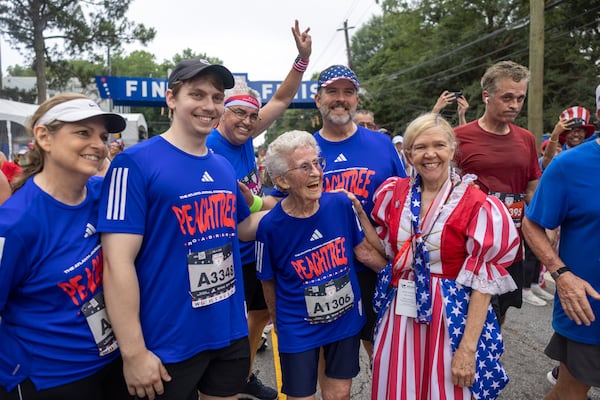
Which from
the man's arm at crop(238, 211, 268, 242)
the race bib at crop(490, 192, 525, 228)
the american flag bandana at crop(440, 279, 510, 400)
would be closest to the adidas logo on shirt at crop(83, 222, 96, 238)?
the man's arm at crop(238, 211, 268, 242)

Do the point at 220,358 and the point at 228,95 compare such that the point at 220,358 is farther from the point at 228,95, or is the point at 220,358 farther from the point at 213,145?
the point at 228,95

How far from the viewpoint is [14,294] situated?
176cm

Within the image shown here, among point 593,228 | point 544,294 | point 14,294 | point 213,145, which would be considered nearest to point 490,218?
point 593,228

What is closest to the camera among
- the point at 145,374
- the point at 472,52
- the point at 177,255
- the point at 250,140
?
the point at 145,374

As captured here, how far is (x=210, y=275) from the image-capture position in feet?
6.74

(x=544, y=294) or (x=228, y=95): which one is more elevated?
(x=228, y=95)

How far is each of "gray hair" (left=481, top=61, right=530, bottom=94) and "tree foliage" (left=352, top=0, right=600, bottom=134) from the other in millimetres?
10762

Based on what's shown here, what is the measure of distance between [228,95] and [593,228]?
7.65 feet

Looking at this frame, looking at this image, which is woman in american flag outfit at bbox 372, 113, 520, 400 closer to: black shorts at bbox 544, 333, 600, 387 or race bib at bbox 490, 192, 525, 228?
black shorts at bbox 544, 333, 600, 387

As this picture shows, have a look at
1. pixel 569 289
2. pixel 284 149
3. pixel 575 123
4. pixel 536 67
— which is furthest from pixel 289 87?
pixel 536 67

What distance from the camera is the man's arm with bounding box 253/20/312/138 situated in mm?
A: 3297

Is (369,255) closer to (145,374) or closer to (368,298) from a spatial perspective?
(368,298)

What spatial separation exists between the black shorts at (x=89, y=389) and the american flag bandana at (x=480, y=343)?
1588 millimetres

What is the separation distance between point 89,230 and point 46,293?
0.95ft
